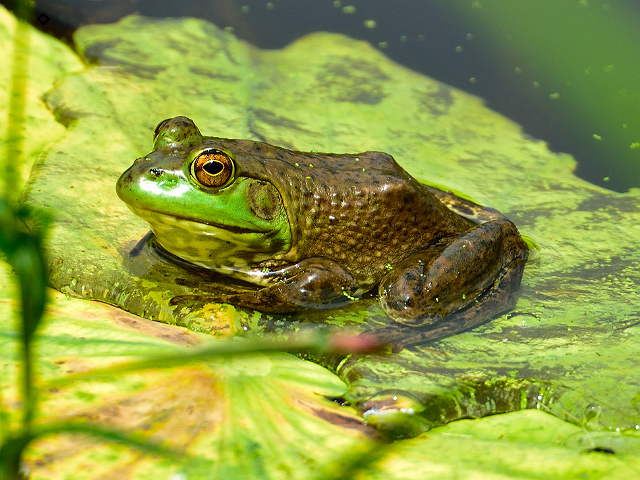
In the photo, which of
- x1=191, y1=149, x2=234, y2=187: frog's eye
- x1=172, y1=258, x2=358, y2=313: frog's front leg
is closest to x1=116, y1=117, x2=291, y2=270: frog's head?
x1=191, y1=149, x2=234, y2=187: frog's eye

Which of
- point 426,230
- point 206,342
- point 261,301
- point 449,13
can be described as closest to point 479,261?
point 426,230

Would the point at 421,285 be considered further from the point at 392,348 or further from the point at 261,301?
the point at 261,301

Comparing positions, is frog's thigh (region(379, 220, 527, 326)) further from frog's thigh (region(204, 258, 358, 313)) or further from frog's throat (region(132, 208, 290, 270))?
frog's throat (region(132, 208, 290, 270))

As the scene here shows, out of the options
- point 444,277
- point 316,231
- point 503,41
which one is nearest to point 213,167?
point 316,231

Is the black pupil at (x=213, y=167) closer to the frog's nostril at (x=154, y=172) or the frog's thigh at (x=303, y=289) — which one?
the frog's nostril at (x=154, y=172)

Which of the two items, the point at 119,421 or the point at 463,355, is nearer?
the point at 119,421

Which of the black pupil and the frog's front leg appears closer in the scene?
the black pupil

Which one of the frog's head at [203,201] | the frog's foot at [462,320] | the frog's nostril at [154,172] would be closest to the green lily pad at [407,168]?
the frog's foot at [462,320]
